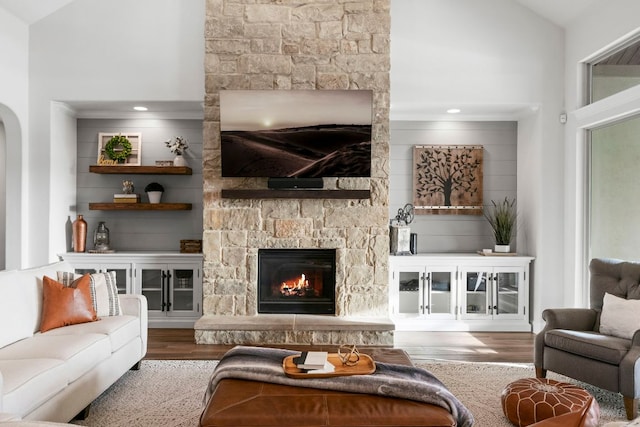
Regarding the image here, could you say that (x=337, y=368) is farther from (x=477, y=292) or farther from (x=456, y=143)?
(x=456, y=143)

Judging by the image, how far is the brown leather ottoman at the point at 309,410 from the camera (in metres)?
2.15

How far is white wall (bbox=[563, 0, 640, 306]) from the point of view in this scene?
15.4 feet

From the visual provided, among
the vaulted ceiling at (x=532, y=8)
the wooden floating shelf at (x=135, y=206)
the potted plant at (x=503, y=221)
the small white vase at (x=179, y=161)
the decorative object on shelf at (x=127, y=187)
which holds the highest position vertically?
the vaulted ceiling at (x=532, y=8)

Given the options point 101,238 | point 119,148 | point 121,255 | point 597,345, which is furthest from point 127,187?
point 597,345

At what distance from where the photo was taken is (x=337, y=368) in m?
2.67

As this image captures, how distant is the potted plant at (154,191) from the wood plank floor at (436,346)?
4.83 ft

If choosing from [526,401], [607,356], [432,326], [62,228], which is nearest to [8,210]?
[62,228]

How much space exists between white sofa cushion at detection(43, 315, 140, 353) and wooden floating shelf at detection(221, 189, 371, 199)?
60.2 inches

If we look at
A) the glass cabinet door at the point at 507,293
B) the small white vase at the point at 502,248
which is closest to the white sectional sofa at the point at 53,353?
the glass cabinet door at the point at 507,293

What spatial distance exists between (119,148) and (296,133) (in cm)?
232

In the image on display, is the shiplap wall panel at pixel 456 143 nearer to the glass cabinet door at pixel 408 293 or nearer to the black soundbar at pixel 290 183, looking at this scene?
the glass cabinet door at pixel 408 293

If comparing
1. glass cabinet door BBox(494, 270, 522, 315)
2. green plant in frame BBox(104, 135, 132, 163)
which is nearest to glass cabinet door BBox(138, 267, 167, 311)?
green plant in frame BBox(104, 135, 132, 163)

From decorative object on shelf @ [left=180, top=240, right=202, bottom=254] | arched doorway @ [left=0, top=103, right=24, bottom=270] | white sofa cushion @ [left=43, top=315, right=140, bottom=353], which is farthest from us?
decorative object on shelf @ [left=180, top=240, right=202, bottom=254]

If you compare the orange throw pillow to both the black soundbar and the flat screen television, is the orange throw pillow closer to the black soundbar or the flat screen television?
the flat screen television
